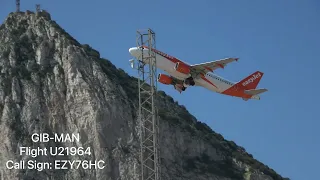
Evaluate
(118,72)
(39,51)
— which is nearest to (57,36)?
(39,51)

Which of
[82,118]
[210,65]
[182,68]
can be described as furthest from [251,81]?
[82,118]

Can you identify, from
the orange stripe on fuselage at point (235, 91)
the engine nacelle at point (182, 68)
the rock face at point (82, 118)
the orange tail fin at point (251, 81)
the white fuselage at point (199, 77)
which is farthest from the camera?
the rock face at point (82, 118)

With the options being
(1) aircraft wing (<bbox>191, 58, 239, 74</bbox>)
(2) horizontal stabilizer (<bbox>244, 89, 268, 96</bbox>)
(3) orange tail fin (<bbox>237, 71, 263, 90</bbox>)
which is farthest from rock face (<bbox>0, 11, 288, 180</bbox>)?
(1) aircraft wing (<bbox>191, 58, 239, 74</bbox>)

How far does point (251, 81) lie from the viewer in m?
121

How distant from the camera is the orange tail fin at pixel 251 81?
118812 mm

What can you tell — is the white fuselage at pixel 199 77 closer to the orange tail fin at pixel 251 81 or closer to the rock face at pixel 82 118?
the orange tail fin at pixel 251 81

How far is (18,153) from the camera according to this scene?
128000 mm

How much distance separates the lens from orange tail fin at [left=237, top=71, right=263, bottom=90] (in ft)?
390

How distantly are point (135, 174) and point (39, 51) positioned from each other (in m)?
27.3

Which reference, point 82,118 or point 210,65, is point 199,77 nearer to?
point 210,65

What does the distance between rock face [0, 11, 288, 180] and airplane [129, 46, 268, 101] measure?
54.4 ft

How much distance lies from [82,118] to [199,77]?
77.1 feet

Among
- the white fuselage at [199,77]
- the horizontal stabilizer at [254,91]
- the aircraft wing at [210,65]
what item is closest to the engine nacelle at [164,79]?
the white fuselage at [199,77]

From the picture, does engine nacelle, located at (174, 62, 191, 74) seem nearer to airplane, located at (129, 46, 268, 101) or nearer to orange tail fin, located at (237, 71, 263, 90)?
airplane, located at (129, 46, 268, 101)
